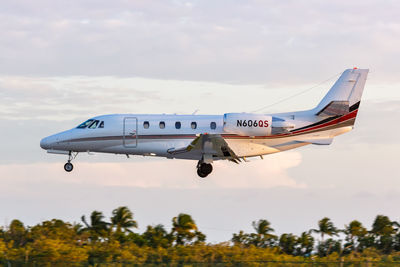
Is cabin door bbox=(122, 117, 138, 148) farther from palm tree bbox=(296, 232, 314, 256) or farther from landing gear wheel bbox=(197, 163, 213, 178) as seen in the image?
palm tree bbox=(296, 232, 314, 256)

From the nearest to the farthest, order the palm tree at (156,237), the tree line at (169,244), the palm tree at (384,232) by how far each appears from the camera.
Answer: the tree line at (169,244)
the palm tree at (156,237)
the palm tree at (384,232)

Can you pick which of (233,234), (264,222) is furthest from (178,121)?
(264,222)

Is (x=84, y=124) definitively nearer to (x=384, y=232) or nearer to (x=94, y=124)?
(x=94, y=124)

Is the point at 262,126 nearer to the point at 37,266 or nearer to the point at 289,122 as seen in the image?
the point at 289,122

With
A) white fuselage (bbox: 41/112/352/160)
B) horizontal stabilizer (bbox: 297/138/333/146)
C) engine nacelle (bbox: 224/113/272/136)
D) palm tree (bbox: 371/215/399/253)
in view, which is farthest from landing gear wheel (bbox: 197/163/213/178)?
palm tree (bbox: 371/215/399/253)

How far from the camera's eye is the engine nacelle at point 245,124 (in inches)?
1227

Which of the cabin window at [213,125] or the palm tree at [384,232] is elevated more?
the cabin window at [213,125]

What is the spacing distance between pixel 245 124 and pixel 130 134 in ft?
17.2

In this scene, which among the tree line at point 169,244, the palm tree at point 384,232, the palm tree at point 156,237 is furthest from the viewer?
the palm tree at point 384,232

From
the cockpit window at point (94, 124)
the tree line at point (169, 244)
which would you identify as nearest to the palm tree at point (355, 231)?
the tree line at point (169, 244)

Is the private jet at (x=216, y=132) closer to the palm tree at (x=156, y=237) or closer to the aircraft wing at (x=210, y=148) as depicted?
the aircraft wing at (x=210, y=148)

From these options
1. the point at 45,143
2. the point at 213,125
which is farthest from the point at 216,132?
the point at 45,143

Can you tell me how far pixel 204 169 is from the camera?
32.4 meters

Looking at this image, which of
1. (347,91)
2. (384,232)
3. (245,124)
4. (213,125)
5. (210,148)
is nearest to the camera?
(210,148)
